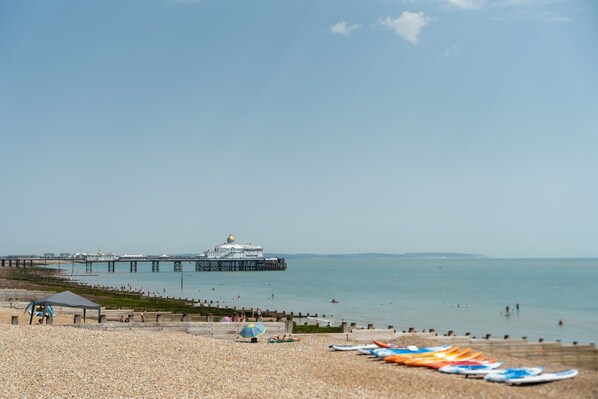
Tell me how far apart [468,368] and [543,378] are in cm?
197

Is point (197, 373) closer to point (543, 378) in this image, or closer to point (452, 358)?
point (452, 358)

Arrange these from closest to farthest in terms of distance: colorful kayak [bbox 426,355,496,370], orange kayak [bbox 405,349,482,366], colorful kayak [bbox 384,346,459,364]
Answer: colorful kayak [bbox 426,355,496,370]
orange kayak [bbox 405,349,482,366]
colorful kayak [bbox 384,346,459,364]

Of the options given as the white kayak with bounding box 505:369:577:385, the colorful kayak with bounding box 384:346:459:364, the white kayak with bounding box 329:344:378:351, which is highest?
the white kayak with bounding box 329:344:378:351

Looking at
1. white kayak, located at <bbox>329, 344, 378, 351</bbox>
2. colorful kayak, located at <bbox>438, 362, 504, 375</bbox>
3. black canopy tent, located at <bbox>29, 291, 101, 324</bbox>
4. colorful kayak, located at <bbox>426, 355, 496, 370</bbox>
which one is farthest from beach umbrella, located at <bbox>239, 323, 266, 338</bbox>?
colorful kayak, located at <bbox>438, 362, 504, 375</bbox>

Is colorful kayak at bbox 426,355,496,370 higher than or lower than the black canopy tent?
lower

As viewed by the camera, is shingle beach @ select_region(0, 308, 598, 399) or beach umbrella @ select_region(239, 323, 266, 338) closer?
shingle beach @ select_region(0, 308, 598, 399)

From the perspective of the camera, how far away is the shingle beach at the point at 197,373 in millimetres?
13305

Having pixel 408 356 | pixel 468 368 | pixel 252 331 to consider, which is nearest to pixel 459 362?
pixel 468 368

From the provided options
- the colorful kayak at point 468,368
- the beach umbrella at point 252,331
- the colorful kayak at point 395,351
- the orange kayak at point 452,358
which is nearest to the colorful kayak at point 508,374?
the colorful kayak at point 468,368

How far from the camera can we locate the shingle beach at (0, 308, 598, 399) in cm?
1330

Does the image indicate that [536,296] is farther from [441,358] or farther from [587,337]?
[441,358]

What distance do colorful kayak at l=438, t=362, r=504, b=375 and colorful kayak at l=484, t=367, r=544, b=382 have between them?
1.13 feet

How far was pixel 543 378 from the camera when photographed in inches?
679

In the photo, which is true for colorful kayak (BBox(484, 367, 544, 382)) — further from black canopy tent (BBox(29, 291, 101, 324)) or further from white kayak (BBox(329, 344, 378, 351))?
black canopy tent (BBox(29, 291, 101, 324))
